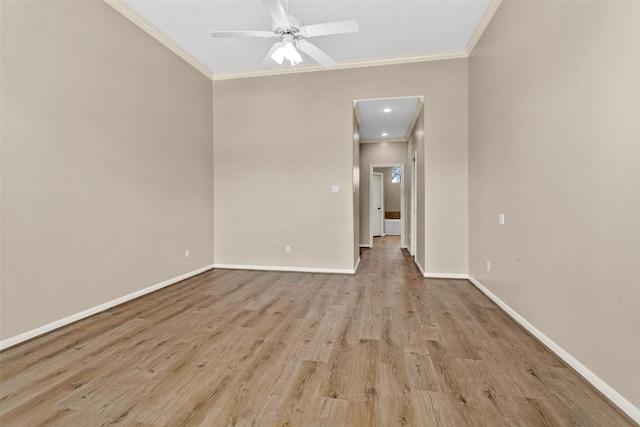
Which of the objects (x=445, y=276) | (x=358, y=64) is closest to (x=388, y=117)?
(x=358, y=64)

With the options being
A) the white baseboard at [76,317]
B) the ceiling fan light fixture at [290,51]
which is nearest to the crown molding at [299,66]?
the ceiling fan light fixture at [290,51]

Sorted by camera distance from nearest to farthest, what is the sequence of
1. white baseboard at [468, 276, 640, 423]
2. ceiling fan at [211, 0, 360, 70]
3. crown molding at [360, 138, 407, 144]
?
white baseboard at [468, 276, 640, 423] → ceiling fan at [211, 0, 360, 70] → crown molding at [360, 138, 407, 144]

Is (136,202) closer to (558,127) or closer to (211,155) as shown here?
(211,155)

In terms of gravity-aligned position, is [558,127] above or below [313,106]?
below

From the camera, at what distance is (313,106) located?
445 cm

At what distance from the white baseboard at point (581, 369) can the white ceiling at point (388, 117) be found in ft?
10.3

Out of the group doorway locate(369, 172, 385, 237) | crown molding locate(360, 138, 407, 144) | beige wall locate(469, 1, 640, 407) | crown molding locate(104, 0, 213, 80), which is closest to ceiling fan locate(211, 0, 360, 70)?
crown molding locate(104, 0, 213, 80)

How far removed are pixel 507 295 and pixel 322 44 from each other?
3578mm

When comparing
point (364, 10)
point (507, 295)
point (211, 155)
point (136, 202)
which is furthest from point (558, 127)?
point (211, 155)

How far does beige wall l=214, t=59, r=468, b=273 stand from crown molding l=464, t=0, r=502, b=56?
0.28 metres

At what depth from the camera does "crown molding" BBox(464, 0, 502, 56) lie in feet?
9.76

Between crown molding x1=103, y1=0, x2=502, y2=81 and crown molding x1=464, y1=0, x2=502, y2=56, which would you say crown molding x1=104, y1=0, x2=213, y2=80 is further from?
crown molding x1=464, y1=0, x2=502, y2=56

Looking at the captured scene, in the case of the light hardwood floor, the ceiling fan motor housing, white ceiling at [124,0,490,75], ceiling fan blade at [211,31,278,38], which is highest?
white ceiling at [124,0,490,75]

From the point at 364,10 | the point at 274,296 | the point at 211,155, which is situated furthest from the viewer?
the point at 211,155
